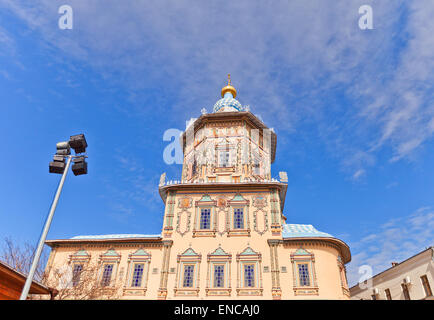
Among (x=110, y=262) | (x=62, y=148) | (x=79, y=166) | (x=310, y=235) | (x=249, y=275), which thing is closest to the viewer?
(x=79, y=166)

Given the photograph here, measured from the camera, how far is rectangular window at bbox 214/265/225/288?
21.1m

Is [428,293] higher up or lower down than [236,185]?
lower down

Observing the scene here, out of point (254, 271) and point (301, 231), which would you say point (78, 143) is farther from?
point (301, 231)

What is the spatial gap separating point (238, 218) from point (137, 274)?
8.26 m

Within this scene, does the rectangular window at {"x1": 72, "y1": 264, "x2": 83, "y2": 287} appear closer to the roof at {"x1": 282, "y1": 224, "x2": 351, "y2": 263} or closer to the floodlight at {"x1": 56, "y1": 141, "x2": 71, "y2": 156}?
the floodlight at {"x1": 56, "y1": 141, "x2": 71, "y2": 156}

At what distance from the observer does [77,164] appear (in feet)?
34.5

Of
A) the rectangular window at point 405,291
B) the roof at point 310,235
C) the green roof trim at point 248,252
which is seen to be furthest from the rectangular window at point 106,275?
the rectangular window at point 405,291

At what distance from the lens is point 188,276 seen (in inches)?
845

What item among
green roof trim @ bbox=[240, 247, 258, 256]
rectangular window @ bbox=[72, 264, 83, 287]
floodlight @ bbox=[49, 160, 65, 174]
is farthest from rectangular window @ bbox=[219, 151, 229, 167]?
floodlight @ bbox=[49, 160, 65, 174]

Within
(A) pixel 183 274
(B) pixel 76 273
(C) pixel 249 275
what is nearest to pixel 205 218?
(A) pixel 183 274

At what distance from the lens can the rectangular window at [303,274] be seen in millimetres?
20984
